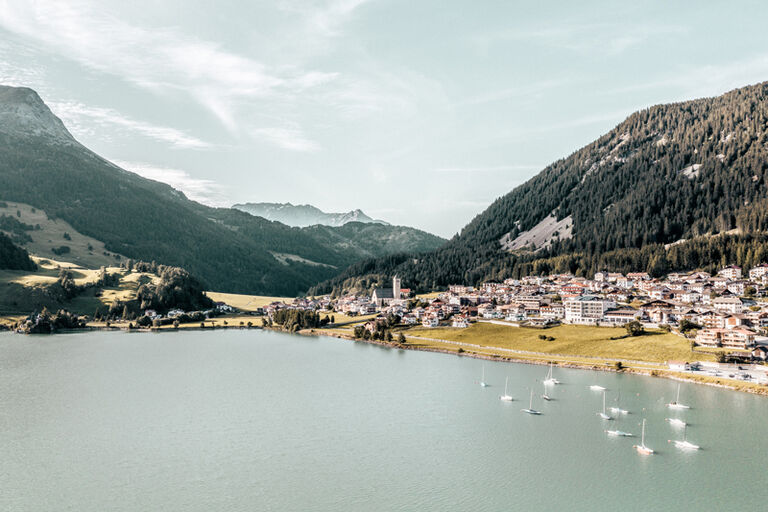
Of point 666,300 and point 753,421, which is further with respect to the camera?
point 666,300

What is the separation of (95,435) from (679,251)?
164434 mm

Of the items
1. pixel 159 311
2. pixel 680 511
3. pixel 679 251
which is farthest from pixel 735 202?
pixel 159 311

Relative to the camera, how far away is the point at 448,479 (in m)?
44.0

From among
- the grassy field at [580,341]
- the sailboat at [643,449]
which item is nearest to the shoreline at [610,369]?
the grassy field at [580,341]

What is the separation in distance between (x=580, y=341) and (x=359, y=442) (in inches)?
2494

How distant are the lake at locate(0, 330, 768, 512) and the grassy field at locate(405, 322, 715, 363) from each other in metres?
11.2

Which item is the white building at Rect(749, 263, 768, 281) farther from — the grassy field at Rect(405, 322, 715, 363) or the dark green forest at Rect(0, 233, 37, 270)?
the dark green forest at Rect(0, 233, 37, 270)

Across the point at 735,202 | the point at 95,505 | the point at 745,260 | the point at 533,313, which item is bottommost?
the point at 95,505

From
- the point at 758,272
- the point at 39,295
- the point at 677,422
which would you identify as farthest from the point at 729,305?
the point at 39,295

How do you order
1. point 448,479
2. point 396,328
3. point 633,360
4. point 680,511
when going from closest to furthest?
point 680,511 → point 448,479 → point 633,360 → point 396,328

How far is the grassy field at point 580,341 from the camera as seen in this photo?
8856 cm

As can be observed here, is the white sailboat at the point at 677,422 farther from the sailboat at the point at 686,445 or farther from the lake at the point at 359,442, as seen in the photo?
the sailboat at the point at 686,445

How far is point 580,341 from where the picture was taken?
335 ft

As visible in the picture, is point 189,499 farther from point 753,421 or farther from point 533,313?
point 533,313
